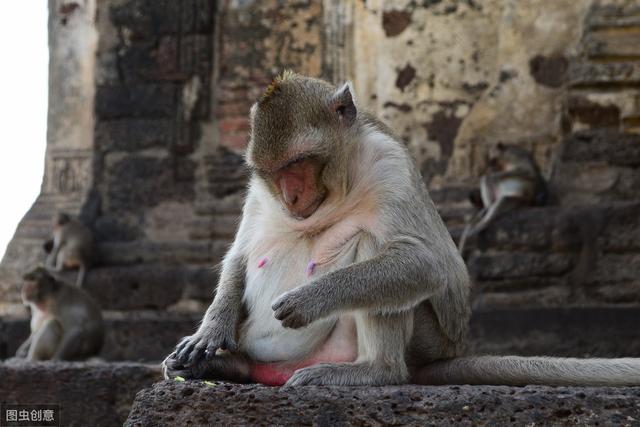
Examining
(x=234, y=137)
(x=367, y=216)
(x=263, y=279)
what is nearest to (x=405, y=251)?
(x=367, y=216)

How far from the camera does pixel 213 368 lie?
11.8ft

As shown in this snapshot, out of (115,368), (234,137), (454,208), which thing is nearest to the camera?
(115,368)

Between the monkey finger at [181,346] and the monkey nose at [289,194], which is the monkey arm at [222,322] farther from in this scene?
the monkey nose at [289,194]

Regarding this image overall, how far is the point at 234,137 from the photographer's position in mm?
9758

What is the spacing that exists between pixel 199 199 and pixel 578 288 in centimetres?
350

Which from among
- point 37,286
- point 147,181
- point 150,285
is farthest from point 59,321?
point 147,181

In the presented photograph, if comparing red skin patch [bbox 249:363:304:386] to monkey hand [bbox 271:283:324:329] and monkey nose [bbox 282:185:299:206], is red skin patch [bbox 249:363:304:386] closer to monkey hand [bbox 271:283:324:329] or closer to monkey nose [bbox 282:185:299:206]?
monkey hand [bbox 271:283:324:329]

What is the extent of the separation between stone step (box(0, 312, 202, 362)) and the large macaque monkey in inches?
199

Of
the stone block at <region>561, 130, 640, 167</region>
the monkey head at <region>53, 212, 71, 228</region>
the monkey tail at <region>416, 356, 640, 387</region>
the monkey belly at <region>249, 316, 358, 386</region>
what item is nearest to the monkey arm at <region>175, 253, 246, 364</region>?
the monkey belly at <region>249, 316, 358, 386</region>

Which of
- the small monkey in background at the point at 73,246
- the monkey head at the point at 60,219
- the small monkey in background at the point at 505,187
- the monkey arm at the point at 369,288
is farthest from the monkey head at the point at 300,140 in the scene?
the monkey head at the point at 60,219

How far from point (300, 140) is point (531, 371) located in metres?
0.97

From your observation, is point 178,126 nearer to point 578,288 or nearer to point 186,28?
point 186,28

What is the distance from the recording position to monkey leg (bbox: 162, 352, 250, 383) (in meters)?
3.52

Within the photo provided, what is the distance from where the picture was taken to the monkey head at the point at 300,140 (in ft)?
11.5
